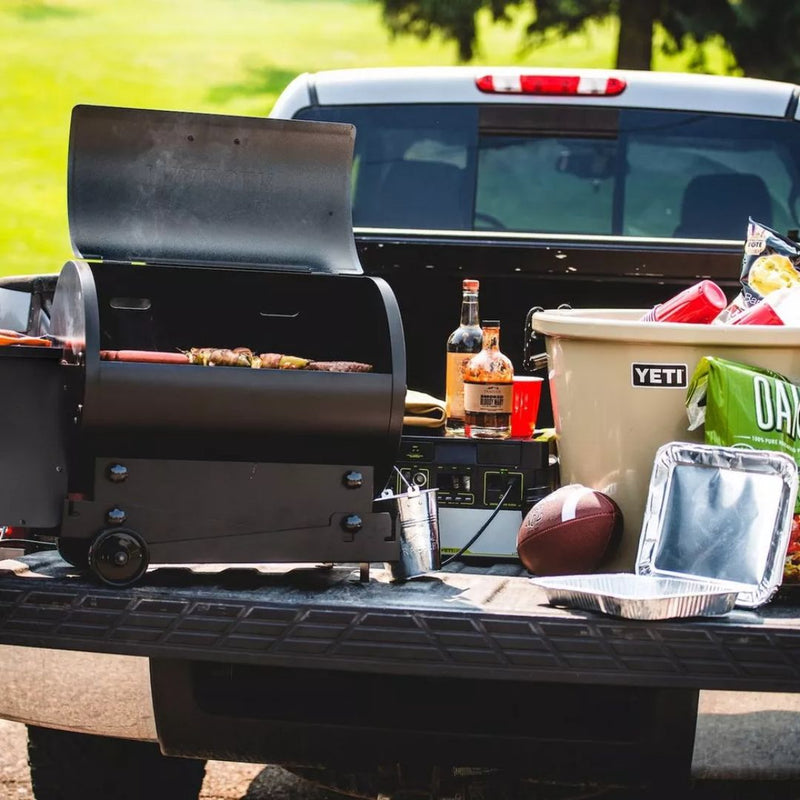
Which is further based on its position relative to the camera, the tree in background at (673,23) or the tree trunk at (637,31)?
the tree trunk at (637,31)

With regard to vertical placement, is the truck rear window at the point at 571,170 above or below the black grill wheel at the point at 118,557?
above

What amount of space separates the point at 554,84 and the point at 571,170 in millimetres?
338

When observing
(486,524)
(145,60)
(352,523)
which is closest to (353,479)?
(352,523)

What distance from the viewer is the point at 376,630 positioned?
2.50 meters

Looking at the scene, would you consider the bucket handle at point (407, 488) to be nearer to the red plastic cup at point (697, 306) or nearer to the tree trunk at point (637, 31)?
the red plastic cup at point (697, 306)

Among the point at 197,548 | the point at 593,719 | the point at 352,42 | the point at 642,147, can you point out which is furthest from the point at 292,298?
the point at 352,42

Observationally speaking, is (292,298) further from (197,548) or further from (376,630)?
(376,630)

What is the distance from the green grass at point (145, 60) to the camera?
27.5m

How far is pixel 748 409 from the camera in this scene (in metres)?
2.92

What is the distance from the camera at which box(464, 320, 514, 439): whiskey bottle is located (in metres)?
3.42

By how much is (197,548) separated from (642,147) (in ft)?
8.30

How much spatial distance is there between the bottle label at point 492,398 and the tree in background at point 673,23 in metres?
11.2

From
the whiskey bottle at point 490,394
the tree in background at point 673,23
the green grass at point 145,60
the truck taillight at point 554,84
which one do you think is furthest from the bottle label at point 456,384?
the green grass at point 145,60

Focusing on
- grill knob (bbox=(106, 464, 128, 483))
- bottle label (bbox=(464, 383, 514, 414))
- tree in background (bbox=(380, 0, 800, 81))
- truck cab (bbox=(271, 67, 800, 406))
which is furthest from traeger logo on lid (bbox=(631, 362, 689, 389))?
tree in background (bbox=(380, 0, 800, 81))
